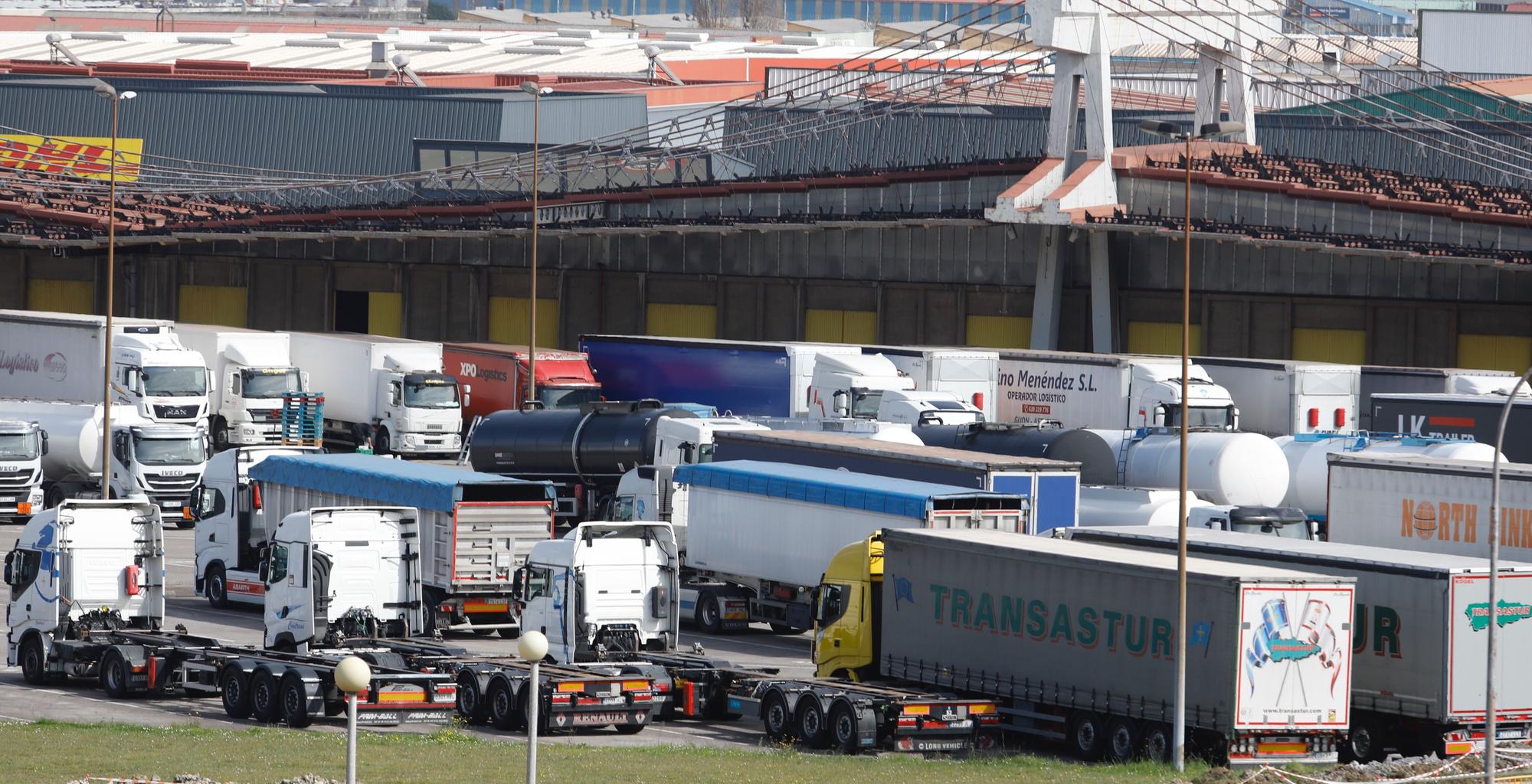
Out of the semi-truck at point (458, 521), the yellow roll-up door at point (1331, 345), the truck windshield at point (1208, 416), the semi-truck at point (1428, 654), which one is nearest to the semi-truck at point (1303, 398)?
the truck windshield at point (1208, 416)

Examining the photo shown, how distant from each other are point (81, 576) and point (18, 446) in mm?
18850

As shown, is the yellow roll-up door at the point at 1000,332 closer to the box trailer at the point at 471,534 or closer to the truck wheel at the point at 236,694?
the box trailer at the point at 471,534

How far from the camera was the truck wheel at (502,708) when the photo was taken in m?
26.6

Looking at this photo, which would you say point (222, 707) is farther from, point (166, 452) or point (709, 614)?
point (166, 452)

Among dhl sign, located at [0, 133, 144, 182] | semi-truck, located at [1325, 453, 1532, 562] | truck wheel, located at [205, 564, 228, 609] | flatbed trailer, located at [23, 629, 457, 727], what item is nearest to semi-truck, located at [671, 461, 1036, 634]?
semi-truck, located at [1325, 453, 1532, 562]

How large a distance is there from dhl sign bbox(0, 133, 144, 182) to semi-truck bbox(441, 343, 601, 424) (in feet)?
153

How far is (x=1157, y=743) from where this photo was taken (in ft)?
81.1

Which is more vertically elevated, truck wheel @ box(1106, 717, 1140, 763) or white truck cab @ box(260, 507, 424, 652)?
white truck cab @ box(260, 507, 424, 652)

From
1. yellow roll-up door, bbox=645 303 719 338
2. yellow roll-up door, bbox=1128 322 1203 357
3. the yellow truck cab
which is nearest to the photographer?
the yellow truck cab

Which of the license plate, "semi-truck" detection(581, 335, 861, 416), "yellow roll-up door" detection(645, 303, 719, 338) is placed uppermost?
"yellow roll-up door" detection(645, 303, 719, 338)

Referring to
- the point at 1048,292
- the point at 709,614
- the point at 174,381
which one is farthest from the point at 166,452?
the point at 1048,292

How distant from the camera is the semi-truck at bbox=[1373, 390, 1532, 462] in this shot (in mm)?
45656

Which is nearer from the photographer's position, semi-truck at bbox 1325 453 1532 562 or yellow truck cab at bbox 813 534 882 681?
yellow truck cab at bbox 813 534 882 681

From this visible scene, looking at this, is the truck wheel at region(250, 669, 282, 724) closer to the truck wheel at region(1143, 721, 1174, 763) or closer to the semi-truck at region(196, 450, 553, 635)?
the semi-truck at region(196, 450, 553, 635)
